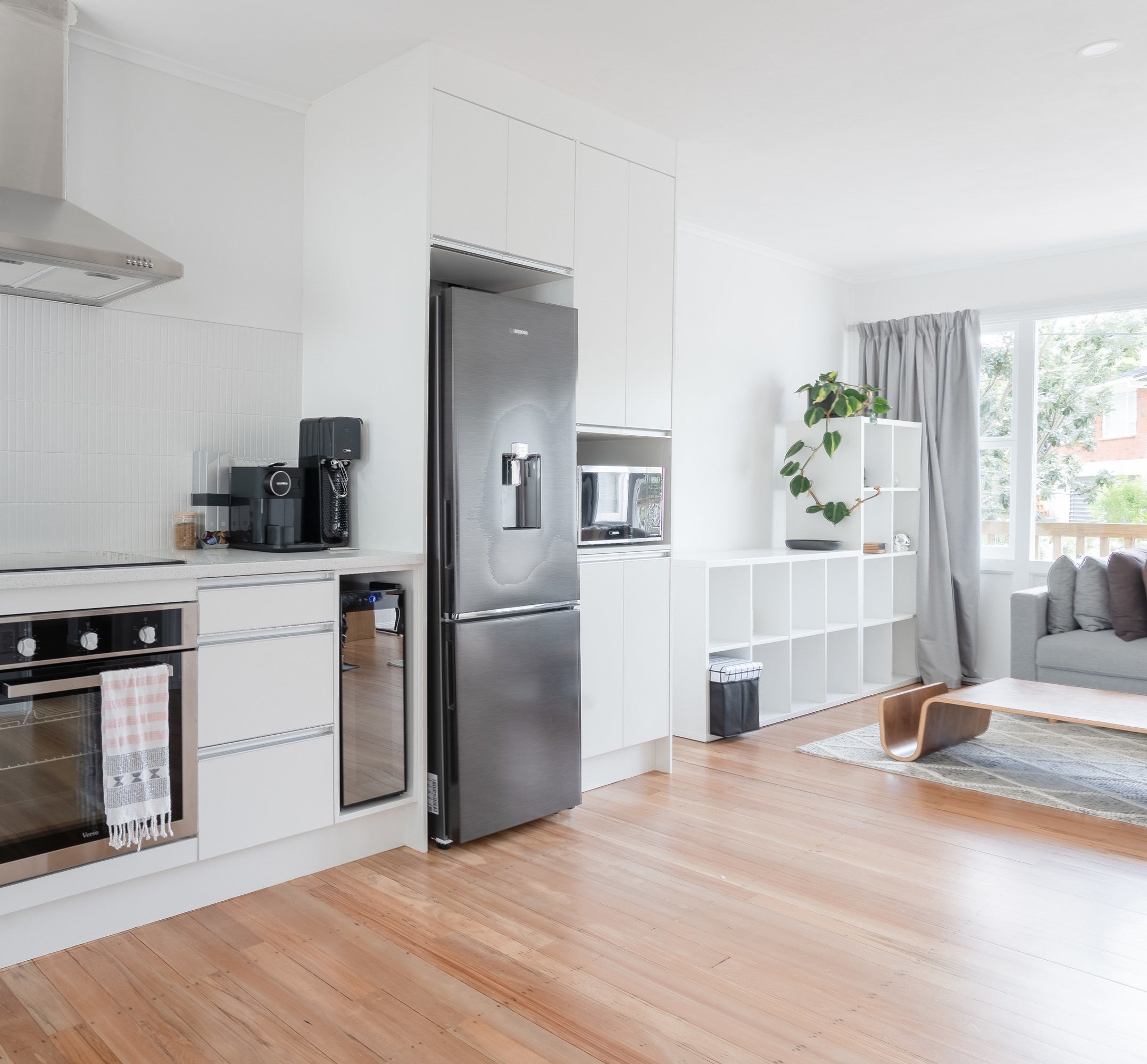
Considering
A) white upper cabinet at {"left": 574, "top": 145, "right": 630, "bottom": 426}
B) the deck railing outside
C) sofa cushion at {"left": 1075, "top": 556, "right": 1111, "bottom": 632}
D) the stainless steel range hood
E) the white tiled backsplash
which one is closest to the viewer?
the stainless steel range hood

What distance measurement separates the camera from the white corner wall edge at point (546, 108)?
119 inches

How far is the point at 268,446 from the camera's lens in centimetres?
336

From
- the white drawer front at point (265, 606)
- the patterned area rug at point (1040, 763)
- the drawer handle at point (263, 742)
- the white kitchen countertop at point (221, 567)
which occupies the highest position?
the white kitchen countertop at point (221, 567)

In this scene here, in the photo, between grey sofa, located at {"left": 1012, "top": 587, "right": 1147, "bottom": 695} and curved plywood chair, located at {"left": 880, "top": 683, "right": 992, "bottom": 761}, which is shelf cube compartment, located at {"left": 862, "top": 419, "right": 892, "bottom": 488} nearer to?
grey sofa, located at {"left": 1012, "top": 587, "right": 1147, "bottom": 695}

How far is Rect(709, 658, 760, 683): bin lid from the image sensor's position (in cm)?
439

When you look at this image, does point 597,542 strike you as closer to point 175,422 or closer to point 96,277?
point 175,422

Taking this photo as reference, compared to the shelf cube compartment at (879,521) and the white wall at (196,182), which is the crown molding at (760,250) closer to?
the shelf cube compartment at (879,521)

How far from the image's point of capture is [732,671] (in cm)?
440

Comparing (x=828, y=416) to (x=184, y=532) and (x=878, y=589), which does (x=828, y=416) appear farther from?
(x=184, y=532)

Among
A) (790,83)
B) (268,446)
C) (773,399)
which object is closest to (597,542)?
(268,446)

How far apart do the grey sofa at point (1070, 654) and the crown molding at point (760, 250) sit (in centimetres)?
237

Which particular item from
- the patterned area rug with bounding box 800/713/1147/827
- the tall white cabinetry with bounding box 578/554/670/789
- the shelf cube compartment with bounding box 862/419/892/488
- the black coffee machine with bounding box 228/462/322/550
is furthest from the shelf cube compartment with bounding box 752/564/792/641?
the black coffee machine with bounding box 228/462/322/550

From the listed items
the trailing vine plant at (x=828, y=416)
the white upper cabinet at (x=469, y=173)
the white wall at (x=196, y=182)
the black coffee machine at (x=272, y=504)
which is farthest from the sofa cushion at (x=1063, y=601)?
the white wall at (x=196, y=182)

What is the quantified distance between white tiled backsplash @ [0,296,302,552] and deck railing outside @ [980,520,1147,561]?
176 inches
